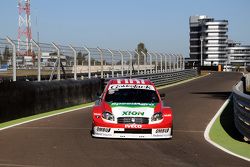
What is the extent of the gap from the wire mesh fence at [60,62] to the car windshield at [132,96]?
5268mm

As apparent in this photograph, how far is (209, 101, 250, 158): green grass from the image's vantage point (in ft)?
32.2

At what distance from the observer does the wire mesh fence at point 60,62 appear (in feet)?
53.0

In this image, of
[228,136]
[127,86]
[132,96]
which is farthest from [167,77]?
[228,136]

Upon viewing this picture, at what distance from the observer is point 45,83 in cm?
1673

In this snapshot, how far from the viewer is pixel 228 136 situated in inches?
460

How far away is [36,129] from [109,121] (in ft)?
8.59

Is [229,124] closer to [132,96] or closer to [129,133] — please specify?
[132,96]

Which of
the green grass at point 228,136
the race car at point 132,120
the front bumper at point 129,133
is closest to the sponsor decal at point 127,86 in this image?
the race car at point 132,120

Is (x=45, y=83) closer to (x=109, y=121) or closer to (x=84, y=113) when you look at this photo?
(x=84, y=113)

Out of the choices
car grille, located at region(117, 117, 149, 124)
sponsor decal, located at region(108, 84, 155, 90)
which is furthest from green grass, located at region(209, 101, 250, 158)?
sponsor decal, located at region(108, 84, 155, 90)

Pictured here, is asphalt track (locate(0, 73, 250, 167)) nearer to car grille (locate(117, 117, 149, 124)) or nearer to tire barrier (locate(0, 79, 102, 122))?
car grille (locate(117, 117, 149, 124))

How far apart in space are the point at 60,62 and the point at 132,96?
9.54 meters

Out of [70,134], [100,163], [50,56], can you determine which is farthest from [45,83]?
[100,163]

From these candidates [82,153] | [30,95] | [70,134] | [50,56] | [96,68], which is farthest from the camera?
[96,68]
